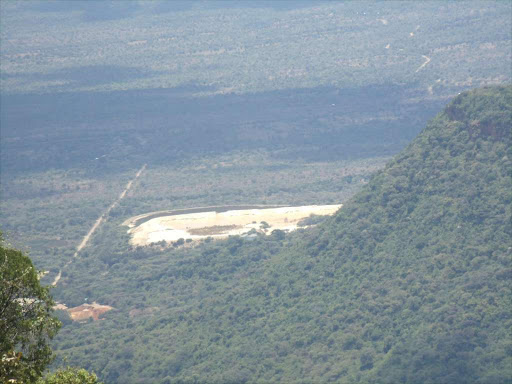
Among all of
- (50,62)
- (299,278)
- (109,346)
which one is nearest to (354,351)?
(299,278)

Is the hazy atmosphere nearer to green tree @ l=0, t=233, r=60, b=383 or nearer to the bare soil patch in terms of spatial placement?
green tree @ l=0, t=233, r=60, b=383

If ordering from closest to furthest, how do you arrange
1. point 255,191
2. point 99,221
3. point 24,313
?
point 24,313 → point 99,221 → point 255,191

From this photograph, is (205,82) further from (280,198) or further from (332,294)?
(332,294)

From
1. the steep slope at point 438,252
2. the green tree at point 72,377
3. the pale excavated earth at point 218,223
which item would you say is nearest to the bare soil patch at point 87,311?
the pale excavated earth at point 218,223

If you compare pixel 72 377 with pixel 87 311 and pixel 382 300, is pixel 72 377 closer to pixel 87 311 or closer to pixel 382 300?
pixel 382 300

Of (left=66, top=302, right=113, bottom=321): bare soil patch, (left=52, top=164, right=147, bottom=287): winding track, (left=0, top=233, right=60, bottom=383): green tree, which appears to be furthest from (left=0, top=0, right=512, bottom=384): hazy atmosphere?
(left=52, top=164, right=147, bottom=287): winding track

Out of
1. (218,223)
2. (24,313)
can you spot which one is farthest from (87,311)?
(24,313)
